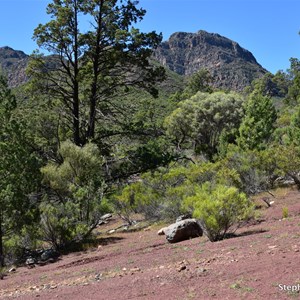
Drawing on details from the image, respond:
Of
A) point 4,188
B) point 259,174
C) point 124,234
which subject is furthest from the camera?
point 259,174

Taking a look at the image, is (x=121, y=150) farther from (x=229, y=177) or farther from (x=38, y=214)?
(x=38, y=214)

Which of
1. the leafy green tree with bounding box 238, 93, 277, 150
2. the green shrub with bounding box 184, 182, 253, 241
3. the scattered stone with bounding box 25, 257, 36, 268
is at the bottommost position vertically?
the scattered stone with bounding box 25, 257, 36, 268

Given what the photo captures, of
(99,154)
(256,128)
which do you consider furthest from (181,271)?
(256,128)

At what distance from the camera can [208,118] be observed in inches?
1255

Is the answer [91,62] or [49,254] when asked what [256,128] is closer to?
[91,62]

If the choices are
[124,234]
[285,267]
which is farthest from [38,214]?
[285,267]

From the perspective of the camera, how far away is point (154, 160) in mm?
20156

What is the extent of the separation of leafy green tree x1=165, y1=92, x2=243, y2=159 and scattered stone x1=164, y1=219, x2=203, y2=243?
20.1 m

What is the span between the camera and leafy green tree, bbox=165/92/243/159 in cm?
3147

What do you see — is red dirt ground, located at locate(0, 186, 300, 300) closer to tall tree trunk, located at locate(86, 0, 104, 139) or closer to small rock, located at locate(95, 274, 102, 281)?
small rock, located at locate(95, 274, 102, 281)

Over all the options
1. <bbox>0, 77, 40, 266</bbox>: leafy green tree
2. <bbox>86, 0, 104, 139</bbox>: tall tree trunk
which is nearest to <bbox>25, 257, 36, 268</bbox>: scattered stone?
<bbox>0, 77, 40, 266</bbox>: leafy green tree

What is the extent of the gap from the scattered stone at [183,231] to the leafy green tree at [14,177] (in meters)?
4.51

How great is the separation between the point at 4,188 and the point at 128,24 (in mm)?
11908

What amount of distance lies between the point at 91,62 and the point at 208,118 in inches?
577
